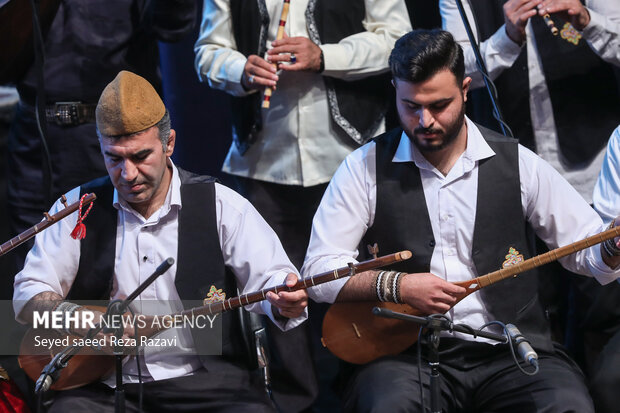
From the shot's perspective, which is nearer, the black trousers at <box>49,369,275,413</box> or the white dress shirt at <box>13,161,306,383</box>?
the black trousers at <box>49,369,275,413</box>

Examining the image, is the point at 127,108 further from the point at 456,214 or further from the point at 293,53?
the point at 456,214

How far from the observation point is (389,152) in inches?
145

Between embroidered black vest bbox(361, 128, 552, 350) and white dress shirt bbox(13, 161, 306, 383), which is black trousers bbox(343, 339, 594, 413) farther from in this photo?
white dress shirt bbox(13, 161, 306, 383)

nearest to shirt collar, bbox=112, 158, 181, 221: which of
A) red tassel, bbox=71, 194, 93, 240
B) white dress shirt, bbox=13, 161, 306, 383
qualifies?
white dress shirt, bbox=13, 161, 306, 383

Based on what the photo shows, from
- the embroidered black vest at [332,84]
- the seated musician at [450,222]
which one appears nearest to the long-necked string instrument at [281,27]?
the embroidered black vest at [332,84]

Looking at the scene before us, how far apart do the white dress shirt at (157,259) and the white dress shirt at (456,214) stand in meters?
0.21

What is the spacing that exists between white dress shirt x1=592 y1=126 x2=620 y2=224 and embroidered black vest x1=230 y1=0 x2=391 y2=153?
3.65ft

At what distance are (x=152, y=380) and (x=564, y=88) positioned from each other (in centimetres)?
227

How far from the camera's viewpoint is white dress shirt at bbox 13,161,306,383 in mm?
3496

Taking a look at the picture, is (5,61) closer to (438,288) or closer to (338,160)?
(338,160)

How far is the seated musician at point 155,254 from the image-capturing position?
3.41 meters

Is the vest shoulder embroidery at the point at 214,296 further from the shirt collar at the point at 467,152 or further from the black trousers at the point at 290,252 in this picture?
the shirt collar at the point at 467,152

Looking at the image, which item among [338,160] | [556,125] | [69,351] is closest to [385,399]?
[69,351]

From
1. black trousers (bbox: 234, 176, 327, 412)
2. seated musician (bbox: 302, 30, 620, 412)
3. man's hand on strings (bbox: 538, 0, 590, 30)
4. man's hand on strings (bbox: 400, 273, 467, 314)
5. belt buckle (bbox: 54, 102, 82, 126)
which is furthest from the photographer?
belt buckle (bbox: 54, 102, 82, 126)
